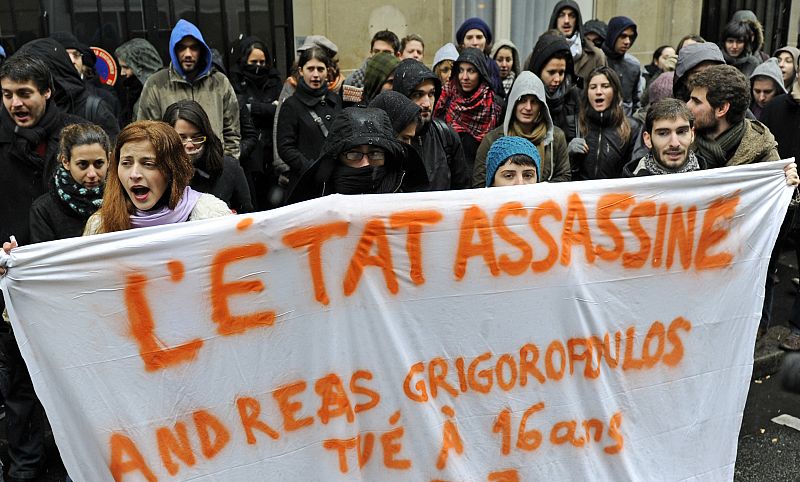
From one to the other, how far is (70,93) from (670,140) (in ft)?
10.7

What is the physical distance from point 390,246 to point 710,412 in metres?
1.48

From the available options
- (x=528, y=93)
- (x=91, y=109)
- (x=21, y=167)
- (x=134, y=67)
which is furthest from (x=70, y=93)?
(x=528, y=93)

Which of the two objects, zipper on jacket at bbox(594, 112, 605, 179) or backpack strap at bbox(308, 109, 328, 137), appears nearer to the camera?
zipper on jacket at bbox(594, 112, 605, 179)

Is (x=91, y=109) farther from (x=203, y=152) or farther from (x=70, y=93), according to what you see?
(x=203, y=152)

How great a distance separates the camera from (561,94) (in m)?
5.87

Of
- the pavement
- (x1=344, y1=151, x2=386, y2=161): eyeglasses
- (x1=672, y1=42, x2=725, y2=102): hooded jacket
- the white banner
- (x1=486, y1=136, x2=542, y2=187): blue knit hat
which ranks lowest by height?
the pavement

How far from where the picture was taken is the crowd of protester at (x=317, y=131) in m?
3.60

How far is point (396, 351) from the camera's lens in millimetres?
2967

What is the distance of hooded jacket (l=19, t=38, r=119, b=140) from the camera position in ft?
16.6

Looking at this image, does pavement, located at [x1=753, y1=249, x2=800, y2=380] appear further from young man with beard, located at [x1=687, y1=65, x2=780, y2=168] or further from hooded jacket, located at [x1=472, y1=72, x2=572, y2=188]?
hooded jacket, located at [x1=472, y1=72, x2=572, y2=188]

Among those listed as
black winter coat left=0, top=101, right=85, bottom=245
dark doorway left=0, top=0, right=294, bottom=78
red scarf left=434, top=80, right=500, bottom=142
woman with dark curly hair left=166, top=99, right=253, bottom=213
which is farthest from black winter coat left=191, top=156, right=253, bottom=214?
dark doorway left=0, top=0, right=294, bottom=78

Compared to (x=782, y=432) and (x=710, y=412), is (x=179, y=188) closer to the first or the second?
(x=710, y=412)

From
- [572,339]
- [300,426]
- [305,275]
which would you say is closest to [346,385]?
[300,426]

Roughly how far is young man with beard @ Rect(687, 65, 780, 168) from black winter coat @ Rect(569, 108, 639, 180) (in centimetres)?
63
